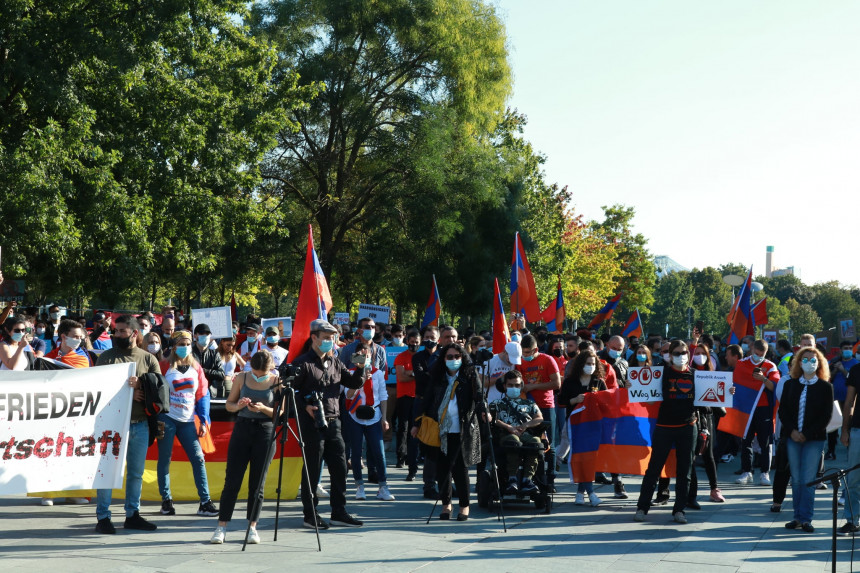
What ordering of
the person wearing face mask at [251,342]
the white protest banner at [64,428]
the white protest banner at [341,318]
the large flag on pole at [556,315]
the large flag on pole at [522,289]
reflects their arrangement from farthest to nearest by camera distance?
the large flag on pole at [556,315], the white protest banner at [341,318], the large flag on pole at [522,289], the person wearing face mask at [251,342], the white protest banner at [64,428]

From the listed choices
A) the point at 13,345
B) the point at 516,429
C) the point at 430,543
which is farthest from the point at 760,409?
the point at 13,345

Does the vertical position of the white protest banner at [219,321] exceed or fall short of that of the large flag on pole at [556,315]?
it falls short

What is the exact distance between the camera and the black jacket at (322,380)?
8.95 meters

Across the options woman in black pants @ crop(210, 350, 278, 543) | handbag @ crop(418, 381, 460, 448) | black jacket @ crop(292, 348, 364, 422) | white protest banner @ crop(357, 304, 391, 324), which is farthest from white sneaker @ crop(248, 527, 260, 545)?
white protest banner @ crop(357, 304, 391, 324)

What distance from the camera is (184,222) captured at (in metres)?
25.6

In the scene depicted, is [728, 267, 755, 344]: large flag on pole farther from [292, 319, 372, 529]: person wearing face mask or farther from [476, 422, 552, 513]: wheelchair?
[292, 319, 372, 529]: person wearing face mask

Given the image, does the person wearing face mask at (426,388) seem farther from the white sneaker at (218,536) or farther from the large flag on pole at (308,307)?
the white sneaker at (218,536)

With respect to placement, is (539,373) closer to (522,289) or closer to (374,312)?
(522,289)

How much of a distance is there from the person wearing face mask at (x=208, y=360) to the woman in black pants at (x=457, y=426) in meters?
3.11

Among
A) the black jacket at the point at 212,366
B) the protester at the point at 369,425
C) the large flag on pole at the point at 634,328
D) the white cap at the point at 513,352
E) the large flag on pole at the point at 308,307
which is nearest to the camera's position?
the large flag on pole at the point at 308,307

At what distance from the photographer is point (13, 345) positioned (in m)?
9.66

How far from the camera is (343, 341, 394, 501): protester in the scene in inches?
430

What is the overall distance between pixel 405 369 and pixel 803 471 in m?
5.98

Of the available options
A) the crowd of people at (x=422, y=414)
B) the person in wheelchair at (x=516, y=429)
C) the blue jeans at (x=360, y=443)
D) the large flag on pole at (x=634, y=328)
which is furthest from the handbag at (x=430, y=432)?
the large flag on pole at (x=634, y=328)
